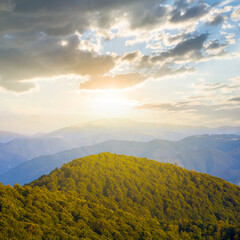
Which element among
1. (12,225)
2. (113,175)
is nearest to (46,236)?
(12,225)

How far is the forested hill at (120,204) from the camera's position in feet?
154

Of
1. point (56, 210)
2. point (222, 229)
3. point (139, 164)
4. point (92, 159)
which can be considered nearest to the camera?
point (56, 210)

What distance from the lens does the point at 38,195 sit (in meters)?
57.0

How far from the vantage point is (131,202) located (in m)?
104

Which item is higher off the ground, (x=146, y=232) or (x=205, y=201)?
(x=146, y=232)

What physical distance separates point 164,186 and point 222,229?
5524cm

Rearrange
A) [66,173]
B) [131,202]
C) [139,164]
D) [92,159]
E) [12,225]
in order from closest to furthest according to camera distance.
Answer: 1. [12,225]
2. [131,202]
3. [66,173]
4. [92,159]
5. [139,164]

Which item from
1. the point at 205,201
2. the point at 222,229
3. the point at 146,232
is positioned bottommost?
the point at 205,201

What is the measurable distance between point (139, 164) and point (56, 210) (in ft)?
342

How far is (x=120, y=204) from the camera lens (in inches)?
3974

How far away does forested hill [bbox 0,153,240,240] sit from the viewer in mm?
46941

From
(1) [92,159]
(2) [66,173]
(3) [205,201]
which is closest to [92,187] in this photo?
(2) [66,173]

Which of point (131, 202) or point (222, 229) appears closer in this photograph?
point (222, 229)

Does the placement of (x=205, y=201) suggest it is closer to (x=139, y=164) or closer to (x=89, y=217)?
(x=139, y=164)
